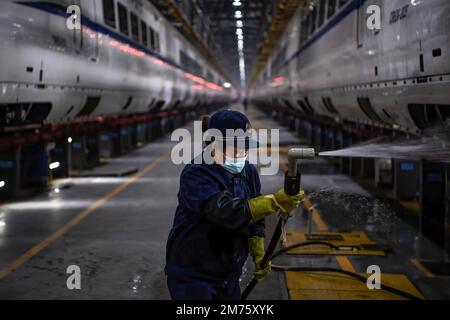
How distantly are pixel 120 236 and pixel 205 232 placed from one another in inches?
216

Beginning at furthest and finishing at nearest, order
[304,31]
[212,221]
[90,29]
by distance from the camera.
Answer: [304,31], [90,29], [212,221]

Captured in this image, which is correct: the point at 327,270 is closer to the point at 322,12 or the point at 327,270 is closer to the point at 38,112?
the point at 38,112

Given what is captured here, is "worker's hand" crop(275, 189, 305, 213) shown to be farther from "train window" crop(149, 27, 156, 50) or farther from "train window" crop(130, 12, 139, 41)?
"train window" crop(149, 27, 156, 50)

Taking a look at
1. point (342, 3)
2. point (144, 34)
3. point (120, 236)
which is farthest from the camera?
point (144, 34)

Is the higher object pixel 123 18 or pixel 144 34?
pixel 144 34

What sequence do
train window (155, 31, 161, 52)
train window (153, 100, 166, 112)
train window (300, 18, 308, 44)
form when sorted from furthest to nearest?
train window (153, 100, 166, 112)
train window (155, 31, 161, 52)
train window (300, 18, 308, 44)

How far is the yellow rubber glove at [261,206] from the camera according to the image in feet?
11.2

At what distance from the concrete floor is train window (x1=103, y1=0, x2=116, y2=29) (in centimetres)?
343

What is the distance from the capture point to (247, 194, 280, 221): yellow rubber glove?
11.2ft

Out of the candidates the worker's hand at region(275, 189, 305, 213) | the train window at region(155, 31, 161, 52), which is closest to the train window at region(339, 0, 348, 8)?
the worker's hand at region(275, 189, 305, 213)

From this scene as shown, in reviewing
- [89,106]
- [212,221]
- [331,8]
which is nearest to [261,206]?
[212,221]

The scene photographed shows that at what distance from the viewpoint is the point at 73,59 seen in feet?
35.3

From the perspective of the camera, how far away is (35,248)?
8.16 metres
